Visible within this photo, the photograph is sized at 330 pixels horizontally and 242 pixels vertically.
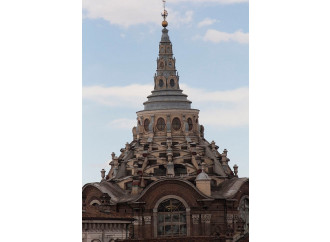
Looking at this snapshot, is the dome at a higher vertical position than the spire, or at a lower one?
lower

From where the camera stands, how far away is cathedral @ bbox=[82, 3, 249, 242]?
54.3 metres

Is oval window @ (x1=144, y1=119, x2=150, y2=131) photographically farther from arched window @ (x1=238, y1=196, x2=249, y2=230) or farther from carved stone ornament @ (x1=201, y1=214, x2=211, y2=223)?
carved stone ornament @ (x1=201, y1=214, x2=211, y2=223)

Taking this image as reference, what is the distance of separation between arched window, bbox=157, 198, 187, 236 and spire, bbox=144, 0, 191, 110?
8.82m

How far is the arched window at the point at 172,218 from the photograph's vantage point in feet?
178

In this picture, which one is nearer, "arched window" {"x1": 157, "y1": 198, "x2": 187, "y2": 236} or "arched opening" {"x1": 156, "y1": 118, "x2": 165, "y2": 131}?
"arched window" {"x1": 157, "y1": 198, "x2": 187, "y2": 236}

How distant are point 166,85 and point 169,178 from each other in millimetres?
9393

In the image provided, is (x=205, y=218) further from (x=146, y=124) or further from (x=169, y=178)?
(x=146, y=124)

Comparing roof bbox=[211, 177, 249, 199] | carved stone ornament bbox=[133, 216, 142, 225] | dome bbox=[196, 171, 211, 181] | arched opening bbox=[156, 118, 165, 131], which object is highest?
arched opening bbox=[156, 118, 165, 131]

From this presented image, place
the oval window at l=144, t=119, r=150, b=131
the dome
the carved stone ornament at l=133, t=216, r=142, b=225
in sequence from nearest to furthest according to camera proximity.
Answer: the carved stone ornament at l=133, t=216, r=142, b=225
the dome
the oval window at l=144, t=119, r=150, b=131

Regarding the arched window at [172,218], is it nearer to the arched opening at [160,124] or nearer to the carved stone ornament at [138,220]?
the carved stone ornament at [138,220]

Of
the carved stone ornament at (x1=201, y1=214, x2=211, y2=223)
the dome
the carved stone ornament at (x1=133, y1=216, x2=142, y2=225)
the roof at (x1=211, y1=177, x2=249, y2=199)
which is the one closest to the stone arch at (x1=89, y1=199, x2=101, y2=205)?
the carved stone ornament at (x1=133, y1=216, x2=142, y2=225)
